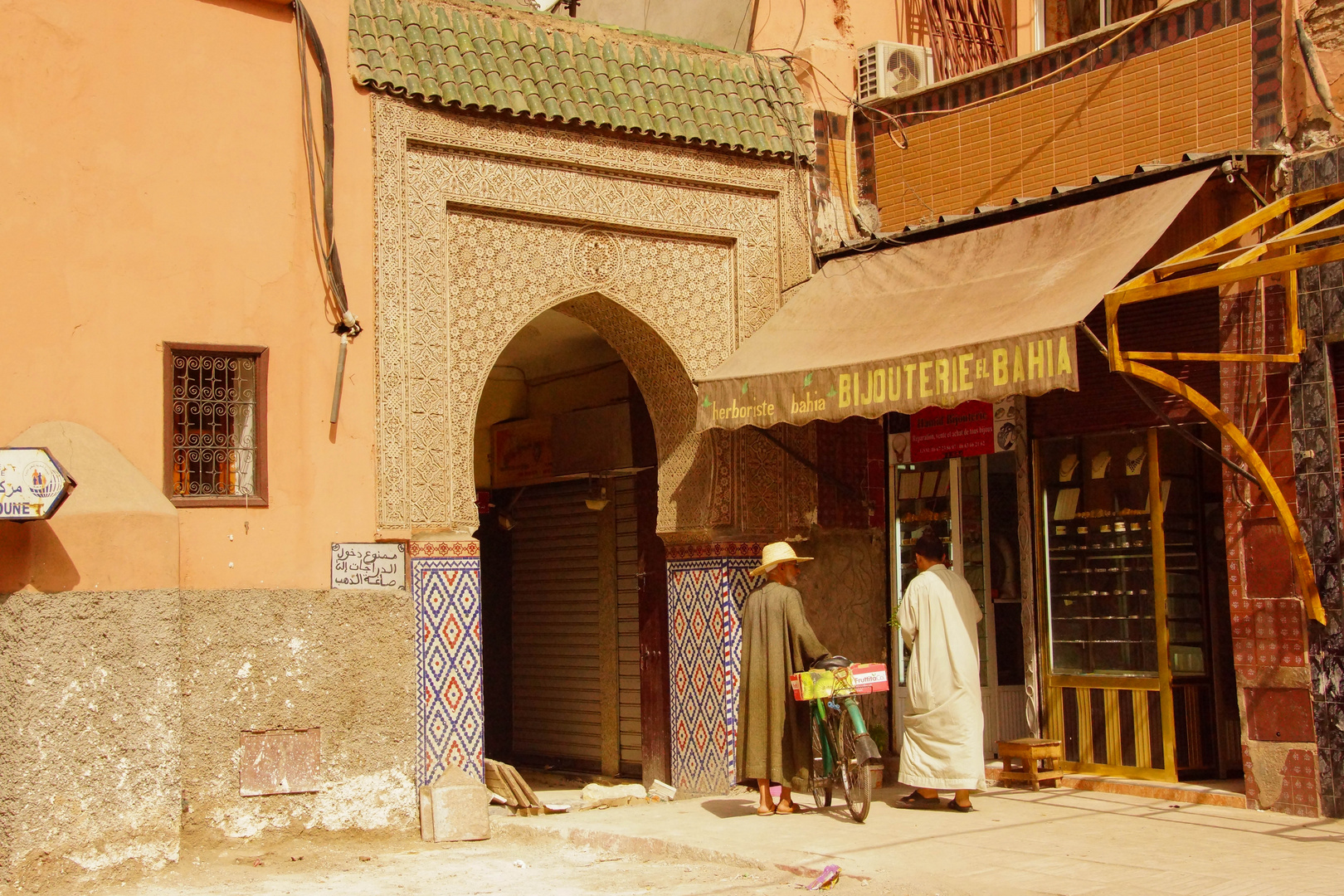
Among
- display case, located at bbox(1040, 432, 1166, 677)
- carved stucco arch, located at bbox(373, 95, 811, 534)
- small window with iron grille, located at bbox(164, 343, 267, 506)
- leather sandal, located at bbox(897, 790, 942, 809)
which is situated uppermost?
carved stucco arch, located at bbox(373, 95, 811, 534)

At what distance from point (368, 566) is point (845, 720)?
2839 millimetres

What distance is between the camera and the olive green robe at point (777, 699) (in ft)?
26.2

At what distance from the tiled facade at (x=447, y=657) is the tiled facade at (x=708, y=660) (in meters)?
1.81

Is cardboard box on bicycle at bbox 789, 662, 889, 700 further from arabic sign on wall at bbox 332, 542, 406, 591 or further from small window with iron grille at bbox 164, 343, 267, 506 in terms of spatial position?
small window with iron grille at bbox 164, 343, 267, 506

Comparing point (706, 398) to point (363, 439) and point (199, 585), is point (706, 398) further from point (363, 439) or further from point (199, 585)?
point (199, 585)

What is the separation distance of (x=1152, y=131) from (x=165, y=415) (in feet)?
19.4

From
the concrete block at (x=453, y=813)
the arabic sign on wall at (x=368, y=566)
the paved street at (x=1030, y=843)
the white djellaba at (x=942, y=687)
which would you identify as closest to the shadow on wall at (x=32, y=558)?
the arabic sign on wall at (x=368, y=566)

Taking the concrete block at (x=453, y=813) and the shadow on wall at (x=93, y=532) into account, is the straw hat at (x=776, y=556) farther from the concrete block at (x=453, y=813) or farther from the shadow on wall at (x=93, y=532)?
the shadow on wall at (x=93, y=532)

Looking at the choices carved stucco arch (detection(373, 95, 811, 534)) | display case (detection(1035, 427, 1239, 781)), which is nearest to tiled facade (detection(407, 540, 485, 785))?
carved stucco arch (detection(373, 95, 811, 534))

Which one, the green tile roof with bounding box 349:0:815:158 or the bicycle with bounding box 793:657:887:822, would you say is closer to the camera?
the bicycle with bounding box 793:657:887:822

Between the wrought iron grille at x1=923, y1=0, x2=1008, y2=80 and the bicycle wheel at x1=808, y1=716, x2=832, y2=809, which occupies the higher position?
the wrought iron grille at x1=923, y1=0, x2=1008, y2=80

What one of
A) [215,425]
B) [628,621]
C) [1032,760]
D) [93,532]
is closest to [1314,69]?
[1032,760]

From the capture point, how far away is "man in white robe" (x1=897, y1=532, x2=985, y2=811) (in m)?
7.99

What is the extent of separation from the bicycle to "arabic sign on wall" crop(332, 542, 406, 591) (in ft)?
7.85
